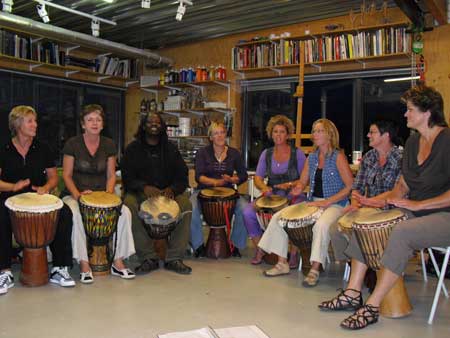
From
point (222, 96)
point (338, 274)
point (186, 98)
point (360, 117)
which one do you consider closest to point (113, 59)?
point (186, 98)

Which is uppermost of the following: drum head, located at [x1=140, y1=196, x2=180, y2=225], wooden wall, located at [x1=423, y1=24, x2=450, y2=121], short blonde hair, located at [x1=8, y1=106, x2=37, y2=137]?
wooden wall, located at [x1=423, y1=24, x2=450, y2=121]

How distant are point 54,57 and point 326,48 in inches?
148

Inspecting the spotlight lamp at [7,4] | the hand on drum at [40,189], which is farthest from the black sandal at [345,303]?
the spotlight lamp at [7,4]

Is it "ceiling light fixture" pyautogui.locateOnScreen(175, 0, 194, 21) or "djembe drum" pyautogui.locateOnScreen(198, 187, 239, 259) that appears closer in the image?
"djembe drum" pyautogui.locateOnScreen(198, 187, 239, 259)

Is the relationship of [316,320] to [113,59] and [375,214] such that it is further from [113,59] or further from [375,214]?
[113,59]

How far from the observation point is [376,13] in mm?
5773

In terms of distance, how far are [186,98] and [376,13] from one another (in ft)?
9.84

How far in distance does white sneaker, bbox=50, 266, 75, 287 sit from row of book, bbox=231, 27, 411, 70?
406 cm

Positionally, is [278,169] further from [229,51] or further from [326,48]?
[229,51]

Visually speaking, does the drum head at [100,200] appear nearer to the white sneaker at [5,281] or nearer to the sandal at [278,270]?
the white sneaker at [5,281]

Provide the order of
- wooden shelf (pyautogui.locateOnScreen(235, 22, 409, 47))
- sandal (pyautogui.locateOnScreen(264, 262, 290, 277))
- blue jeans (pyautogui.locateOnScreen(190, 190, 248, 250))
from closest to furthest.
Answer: sandal (pyautogui.locateOnScreen(264, 262, 290, 277)) → blue jeans (pyautogui.locateOnScreen(190, 190, 248, 250)) → wooden shelf (pyautogui.locateOnScreen(235, 22, 409, 47))

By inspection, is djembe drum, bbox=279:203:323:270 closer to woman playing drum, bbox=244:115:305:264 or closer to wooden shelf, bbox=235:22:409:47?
woman playing drum, bbox=244:115:305:264

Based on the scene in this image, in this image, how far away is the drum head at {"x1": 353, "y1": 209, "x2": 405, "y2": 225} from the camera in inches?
111

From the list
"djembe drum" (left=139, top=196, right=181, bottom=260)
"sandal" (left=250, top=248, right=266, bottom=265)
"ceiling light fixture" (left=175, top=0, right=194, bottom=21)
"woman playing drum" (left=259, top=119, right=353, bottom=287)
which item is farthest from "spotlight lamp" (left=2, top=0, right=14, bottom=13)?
"sandal" (left=250, top=248, right=266, bottom=265)
